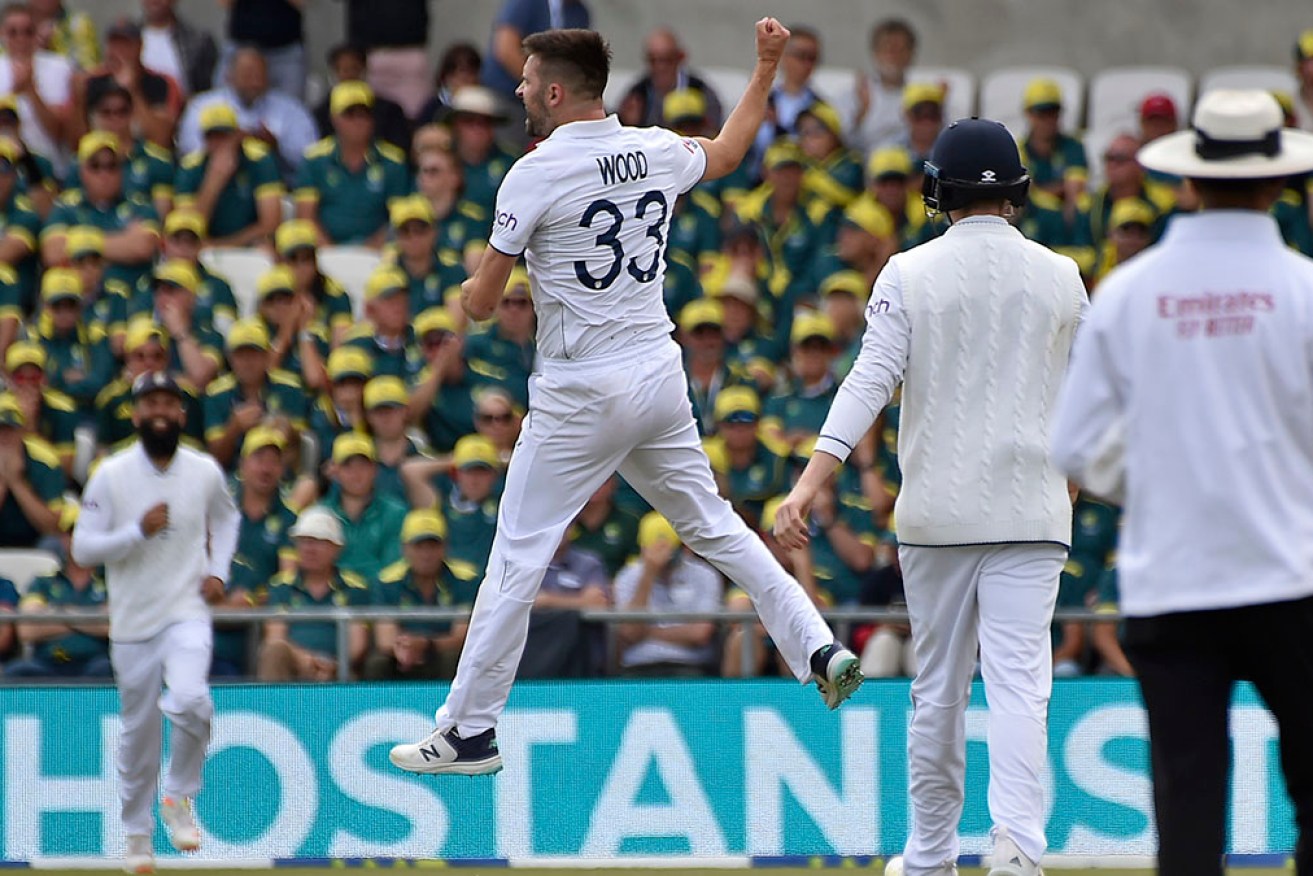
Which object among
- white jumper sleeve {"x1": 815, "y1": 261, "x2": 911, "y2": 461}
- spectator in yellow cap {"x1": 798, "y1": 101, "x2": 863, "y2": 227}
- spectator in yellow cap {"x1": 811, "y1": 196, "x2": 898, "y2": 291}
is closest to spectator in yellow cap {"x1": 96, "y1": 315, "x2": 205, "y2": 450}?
→ spectator in yellow cap {"x1": 811, "y1": 196, "x2": 898, "y2": 291}

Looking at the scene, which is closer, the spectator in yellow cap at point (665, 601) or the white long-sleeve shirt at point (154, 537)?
the white long-sleeve shirt at point (154, 537)

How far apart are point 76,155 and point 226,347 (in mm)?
2658

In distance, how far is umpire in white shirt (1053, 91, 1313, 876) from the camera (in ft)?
17.0

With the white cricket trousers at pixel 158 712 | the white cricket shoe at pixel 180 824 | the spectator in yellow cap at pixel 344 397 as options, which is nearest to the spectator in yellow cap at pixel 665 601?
the spectator in yellow cap at pixel 344 397

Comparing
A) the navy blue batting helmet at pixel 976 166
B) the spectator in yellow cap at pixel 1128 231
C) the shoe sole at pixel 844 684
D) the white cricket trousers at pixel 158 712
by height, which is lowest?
the white cricket trousers at pixel 158 712

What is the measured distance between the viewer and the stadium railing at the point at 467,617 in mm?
10500

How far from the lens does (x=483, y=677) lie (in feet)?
25.2

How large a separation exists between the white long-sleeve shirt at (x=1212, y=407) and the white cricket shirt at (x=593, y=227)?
250 cm

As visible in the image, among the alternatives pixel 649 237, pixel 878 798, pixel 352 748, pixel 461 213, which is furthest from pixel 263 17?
pixel 649 237

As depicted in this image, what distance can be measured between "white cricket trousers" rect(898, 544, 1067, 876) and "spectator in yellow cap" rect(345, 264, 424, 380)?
6.47 m

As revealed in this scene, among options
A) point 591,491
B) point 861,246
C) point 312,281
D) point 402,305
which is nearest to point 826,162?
point 861,246

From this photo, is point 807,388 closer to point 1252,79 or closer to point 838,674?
point 1252,79

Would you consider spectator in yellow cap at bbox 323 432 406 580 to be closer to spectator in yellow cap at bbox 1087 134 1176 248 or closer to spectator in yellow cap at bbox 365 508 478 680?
spectator in yellow cap at bbox 365 508 478 680

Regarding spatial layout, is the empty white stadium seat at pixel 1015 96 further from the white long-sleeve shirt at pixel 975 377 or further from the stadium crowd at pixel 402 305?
the white long-sleeve shirt at pixel 975 377
